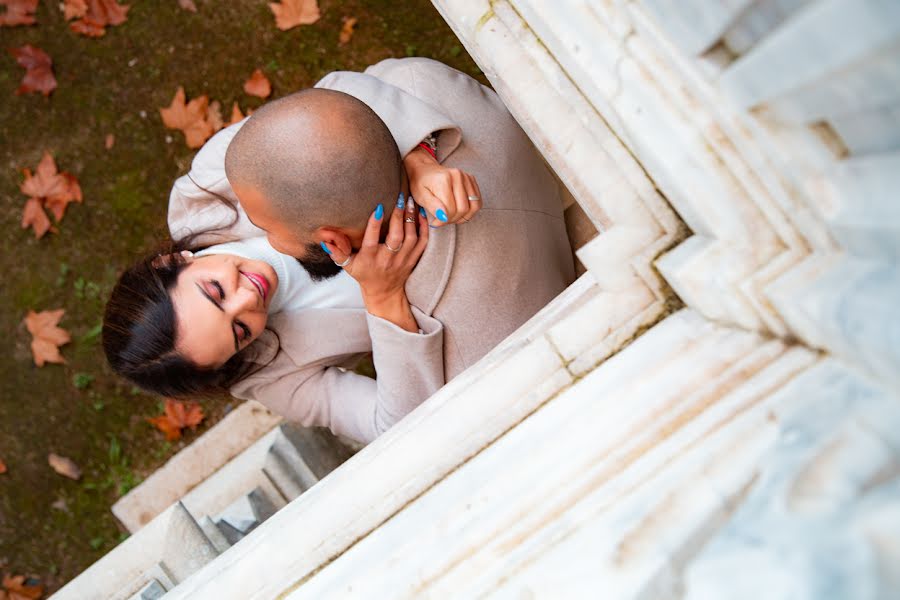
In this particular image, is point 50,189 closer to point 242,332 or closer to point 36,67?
point 36,67

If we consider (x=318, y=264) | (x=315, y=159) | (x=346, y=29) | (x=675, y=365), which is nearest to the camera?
(x=675, y=365)

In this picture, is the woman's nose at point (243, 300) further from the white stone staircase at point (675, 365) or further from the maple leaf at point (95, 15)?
the maple leaf at point (95, 15)

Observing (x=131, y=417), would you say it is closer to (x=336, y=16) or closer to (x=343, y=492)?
(x=336, y=16)

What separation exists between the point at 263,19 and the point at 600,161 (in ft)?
9.10

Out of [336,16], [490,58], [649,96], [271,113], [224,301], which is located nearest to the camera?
[649,96]

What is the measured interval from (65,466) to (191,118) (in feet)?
5.93

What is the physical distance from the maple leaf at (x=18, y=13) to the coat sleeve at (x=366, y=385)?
2566mm

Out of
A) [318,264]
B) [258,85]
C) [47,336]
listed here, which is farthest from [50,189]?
[318,264]

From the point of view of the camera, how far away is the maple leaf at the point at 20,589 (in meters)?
3.45

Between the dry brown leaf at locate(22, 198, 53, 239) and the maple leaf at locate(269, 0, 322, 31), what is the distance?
1532 mm

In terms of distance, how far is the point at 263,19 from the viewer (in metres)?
3.43

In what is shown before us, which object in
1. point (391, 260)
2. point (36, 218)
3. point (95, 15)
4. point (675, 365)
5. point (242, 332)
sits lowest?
point (675, 365)

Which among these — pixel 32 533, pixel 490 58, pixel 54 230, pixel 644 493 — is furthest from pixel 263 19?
pixel 644 493

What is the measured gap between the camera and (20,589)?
346cm
